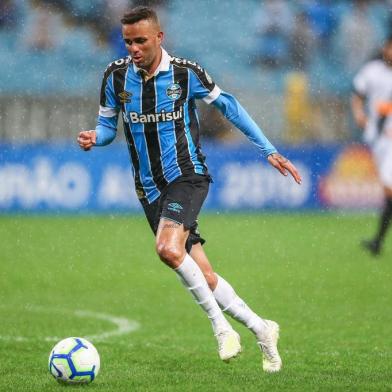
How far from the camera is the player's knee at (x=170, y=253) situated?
5367mm

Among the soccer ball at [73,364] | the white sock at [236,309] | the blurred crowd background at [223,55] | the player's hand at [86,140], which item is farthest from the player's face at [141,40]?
the blurred crowd background at [223,55]

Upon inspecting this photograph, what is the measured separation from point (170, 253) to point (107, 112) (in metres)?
1.01

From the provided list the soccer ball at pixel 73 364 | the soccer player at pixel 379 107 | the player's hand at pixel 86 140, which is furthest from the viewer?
the soccer player at pixel 379 107

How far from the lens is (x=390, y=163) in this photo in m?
12.8

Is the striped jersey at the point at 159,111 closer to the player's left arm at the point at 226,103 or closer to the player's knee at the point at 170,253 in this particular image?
the player's left arm at the point at 226,103

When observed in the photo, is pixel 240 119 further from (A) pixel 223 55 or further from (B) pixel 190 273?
(A) pixel 223 55

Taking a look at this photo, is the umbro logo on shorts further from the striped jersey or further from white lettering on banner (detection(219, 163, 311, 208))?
white lettering on banner (detection(219, 163, 311, 208))

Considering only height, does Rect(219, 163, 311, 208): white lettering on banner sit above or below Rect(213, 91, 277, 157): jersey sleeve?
below

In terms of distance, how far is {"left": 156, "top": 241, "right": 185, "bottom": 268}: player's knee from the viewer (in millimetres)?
5367

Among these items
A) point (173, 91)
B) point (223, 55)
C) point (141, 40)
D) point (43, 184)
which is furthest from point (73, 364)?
point (223, 55)

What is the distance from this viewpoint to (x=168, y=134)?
5.75 m

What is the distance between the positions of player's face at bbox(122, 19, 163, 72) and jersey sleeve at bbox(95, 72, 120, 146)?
253mm

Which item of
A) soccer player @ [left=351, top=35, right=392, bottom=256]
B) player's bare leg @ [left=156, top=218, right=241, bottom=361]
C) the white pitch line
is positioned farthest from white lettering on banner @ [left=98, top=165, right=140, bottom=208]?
player's bare leg @ [left=156, top=218, right=241, bottom=361]

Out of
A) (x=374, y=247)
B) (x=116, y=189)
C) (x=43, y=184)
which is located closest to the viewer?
(x=374, y=247)
